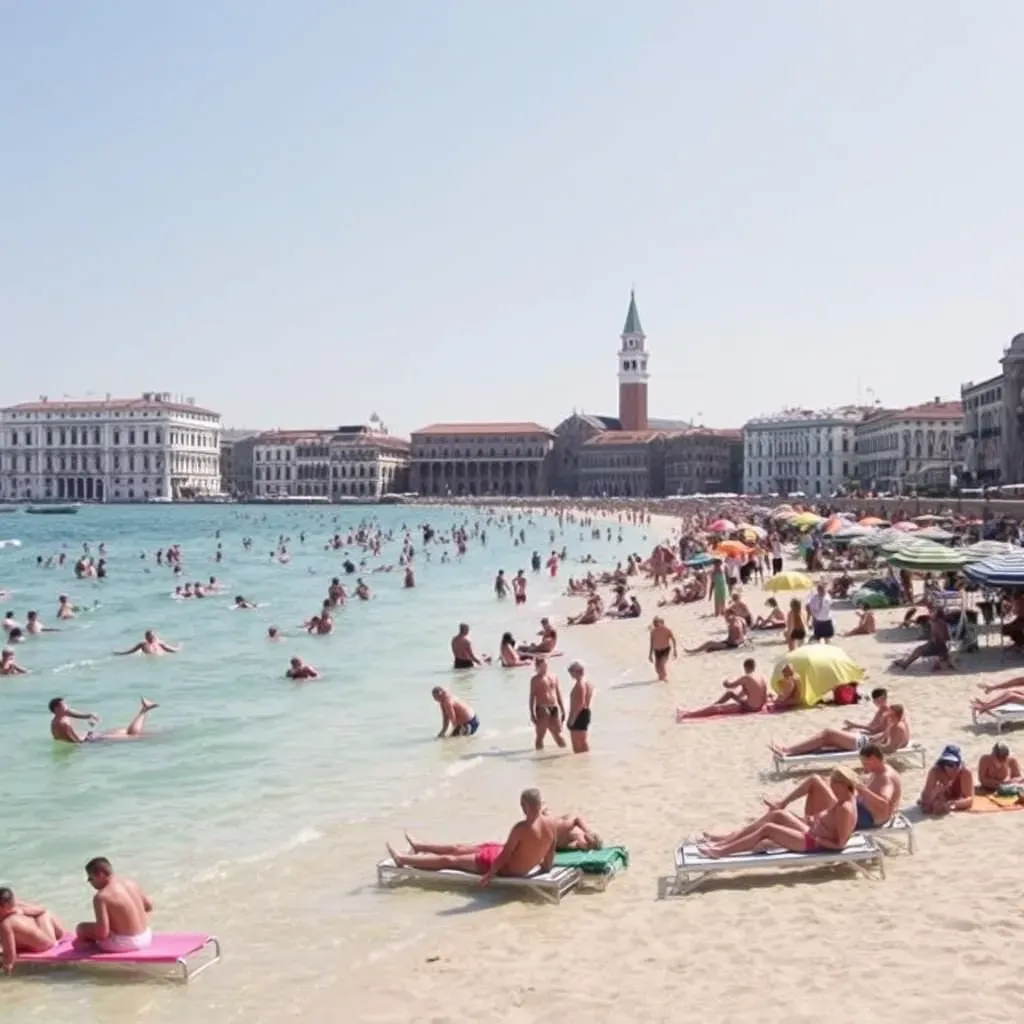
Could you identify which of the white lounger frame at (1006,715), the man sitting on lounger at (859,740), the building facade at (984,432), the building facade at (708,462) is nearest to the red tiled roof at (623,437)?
the building facade at (708,462)

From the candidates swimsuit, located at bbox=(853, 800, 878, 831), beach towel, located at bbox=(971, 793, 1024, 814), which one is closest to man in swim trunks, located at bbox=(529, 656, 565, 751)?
beach towel, located at bbox=(971, 793, 1024, 814)

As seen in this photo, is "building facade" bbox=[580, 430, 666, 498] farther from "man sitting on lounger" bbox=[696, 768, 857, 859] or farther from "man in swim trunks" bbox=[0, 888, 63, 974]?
"man in swim trunks" bbox=[0, 888, 63, 974]

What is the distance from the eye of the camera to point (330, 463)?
154m

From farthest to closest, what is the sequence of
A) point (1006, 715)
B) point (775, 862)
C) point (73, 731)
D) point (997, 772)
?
point (73, 731)
point (1006, 715)
point (997, 772)
point (775, 862)

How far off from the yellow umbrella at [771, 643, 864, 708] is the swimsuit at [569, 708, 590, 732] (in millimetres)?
2040

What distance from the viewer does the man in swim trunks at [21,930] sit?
7.56 m

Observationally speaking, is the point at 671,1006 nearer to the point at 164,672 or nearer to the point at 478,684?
the point at 478,684

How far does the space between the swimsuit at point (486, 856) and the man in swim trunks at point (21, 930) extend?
2.50 meters

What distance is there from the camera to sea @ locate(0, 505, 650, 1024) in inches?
299

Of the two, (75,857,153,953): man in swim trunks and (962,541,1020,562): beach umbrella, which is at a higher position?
(962,541,1020,562): beach umbrella

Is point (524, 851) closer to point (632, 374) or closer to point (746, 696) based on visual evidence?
point (746, 696)

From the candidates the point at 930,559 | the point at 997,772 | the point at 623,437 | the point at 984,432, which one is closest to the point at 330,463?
the point at 623,437

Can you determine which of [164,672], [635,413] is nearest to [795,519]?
[164,672]

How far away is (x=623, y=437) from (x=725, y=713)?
429 feet
